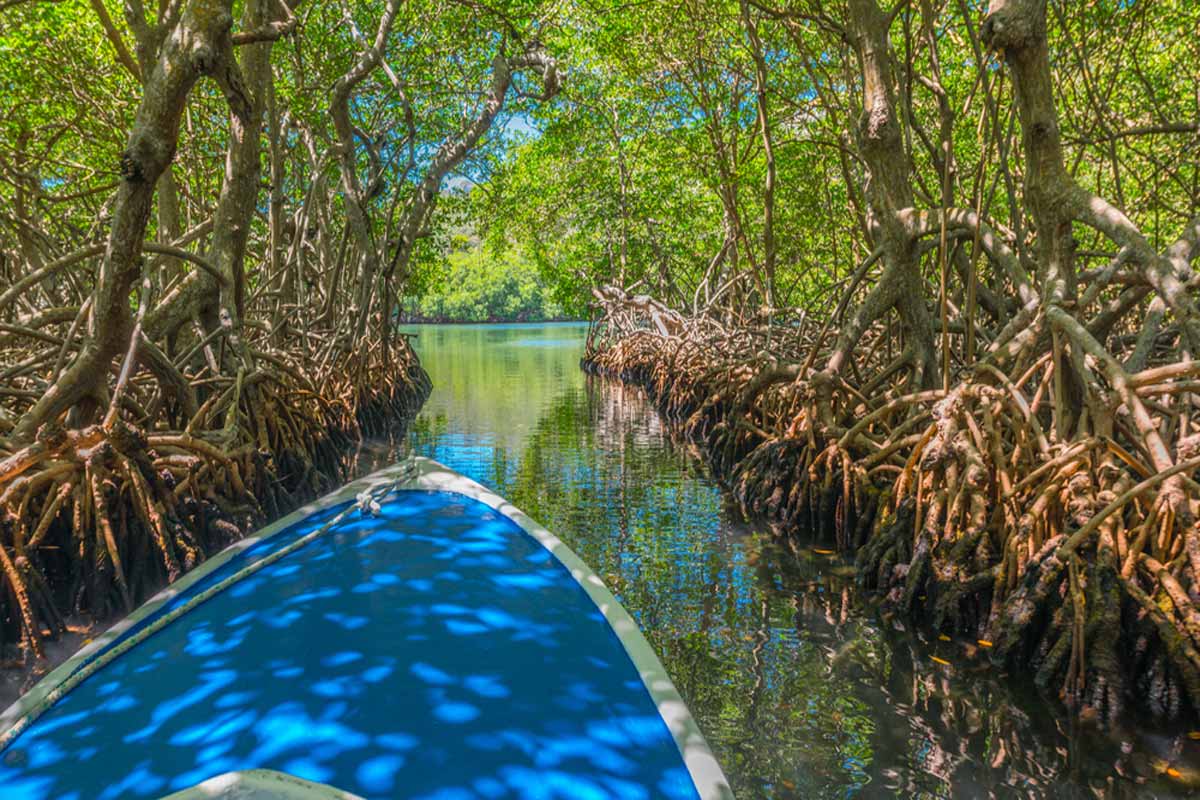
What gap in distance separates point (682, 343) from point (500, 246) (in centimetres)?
811

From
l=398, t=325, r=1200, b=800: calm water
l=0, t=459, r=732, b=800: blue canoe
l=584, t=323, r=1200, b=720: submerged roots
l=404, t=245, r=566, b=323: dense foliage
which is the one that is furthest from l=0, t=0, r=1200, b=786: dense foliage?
l=404, t=245, r=566, b=323: dense foliage

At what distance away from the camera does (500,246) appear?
65.0 feet

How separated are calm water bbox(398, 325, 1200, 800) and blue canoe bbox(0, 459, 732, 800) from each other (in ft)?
3.50

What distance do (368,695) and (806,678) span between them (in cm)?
237

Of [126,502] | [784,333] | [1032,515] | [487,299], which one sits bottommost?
[126,502]

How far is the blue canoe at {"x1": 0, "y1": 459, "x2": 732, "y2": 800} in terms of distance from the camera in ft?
5.38

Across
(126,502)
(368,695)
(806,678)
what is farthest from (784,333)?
(368,695)

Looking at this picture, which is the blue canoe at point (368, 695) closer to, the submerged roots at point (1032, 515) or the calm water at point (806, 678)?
the calm water at point (806, 678)

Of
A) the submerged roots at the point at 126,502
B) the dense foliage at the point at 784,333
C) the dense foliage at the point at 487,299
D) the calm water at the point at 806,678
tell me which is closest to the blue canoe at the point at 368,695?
the calm water at the point at 806,678

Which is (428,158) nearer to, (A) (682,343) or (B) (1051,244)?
(A) (682,343)

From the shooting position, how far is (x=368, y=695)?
190 centimetres

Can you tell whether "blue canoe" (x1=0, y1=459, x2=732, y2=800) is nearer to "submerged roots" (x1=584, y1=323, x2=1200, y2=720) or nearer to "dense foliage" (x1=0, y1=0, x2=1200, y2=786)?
"dense foliage" (x1=0, y1=0, x2=1200, y2=786)

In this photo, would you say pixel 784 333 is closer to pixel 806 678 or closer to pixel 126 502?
pixel 806 678

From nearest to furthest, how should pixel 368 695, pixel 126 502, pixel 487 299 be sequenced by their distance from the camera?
pixel 368 695, pixel 126 502, pixel 487 299
